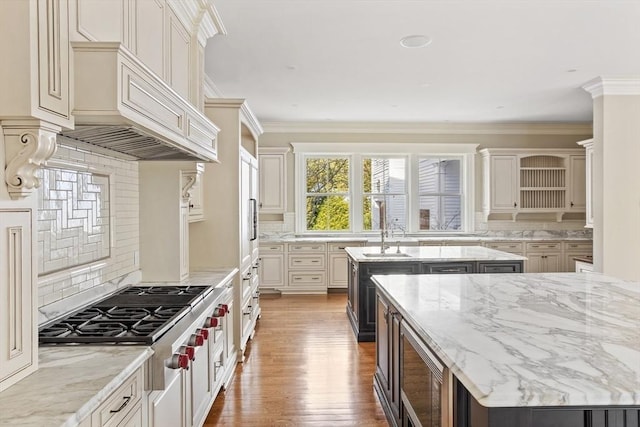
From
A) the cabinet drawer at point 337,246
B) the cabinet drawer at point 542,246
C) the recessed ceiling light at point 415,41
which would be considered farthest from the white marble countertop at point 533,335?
the cabinet drawer at point 542,246

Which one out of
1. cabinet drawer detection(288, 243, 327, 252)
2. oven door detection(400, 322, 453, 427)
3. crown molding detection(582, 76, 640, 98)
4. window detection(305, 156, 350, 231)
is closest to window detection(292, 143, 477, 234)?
window detection(305, 156, 350, 231)

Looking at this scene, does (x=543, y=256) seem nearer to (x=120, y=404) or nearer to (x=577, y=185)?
(x=577, y=185)

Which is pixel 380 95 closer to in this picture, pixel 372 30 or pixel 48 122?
pixel 372 30

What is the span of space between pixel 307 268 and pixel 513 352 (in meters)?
5.42

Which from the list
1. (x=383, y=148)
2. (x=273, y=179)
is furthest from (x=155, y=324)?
(x=383, y=148)

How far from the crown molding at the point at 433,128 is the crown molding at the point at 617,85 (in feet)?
8.30

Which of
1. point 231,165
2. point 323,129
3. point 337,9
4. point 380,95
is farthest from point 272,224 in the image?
point 337,9

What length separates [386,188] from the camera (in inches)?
297

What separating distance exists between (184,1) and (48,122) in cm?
170

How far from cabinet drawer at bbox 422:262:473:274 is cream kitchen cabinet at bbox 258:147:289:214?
133 inches

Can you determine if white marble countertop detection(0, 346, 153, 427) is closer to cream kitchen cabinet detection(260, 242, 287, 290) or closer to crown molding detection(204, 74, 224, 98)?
crown molding detection(204, 74, 224, 98)

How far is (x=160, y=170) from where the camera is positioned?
294 cm

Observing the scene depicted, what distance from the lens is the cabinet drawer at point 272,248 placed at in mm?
6695

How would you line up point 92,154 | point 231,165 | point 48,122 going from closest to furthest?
point 48,122 → point 92,154 → point 231,165
